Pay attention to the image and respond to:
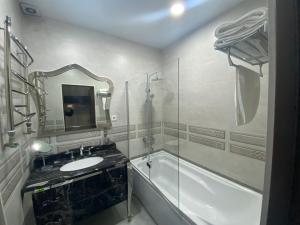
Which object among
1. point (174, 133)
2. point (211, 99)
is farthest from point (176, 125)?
point (211, 99)

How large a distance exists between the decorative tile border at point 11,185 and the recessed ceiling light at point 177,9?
6.69 ft

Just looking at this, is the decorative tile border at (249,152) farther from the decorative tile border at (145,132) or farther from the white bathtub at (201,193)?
the decorative tile border at (145,132)

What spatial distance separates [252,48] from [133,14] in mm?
1269

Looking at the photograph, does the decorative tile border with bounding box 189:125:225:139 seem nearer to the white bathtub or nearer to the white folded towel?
the white bathtub

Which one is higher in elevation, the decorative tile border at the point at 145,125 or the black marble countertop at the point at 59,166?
the decorative tile border at the point at 145,125

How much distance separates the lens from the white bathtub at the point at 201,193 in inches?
55.2

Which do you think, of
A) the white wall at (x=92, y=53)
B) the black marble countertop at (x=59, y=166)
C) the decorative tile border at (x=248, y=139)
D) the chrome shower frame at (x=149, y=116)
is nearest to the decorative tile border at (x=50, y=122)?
the black marble countertop at (x=59, y=166)

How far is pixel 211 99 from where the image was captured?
177 centimetres

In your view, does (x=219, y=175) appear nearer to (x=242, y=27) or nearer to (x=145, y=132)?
(x=145, y=132)

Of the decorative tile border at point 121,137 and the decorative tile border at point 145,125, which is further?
the decorative tile border at point 145,125

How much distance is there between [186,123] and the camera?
83.7 inches

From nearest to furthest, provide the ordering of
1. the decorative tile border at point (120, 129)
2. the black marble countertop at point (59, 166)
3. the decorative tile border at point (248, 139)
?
the black marble countertop at point (59, 166) → the decorative tile border at point (248, 139) → the decorative tile border at point (120, 129)

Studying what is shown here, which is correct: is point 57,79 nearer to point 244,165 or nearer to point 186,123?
point 186,123

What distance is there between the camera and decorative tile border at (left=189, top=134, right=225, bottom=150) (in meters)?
1.73
